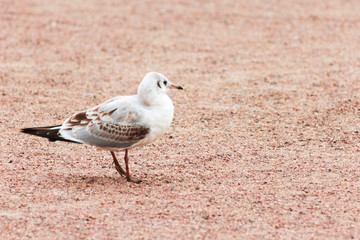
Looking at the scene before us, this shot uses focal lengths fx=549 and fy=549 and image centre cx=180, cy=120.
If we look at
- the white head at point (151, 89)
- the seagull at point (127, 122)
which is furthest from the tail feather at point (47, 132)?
the white head at point (151, 89)

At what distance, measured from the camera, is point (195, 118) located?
752cm

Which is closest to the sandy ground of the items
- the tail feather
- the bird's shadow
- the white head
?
the bird's shadow

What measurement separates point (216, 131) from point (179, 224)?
2.62 metres

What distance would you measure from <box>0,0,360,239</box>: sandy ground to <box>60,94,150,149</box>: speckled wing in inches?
17.1

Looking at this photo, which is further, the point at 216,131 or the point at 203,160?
the point at 216,131

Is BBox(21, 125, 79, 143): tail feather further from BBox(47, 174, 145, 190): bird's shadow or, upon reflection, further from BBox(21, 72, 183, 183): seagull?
BBox(47, 174, 145, 190): bird's shadow

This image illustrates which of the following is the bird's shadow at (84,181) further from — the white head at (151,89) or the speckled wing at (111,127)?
the white head at (151,89)

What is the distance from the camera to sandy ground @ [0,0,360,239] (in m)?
4.66

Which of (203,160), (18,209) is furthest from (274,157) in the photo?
(18,209)

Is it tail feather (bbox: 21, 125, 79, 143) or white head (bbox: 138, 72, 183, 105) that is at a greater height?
white head (bbox: 138, 72, 183, 105)

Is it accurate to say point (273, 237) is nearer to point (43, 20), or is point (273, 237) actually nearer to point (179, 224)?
point (179, 224)

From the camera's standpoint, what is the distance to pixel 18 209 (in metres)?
4.80

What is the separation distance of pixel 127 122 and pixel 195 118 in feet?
7.51

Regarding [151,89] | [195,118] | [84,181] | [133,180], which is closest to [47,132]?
[84,181]
